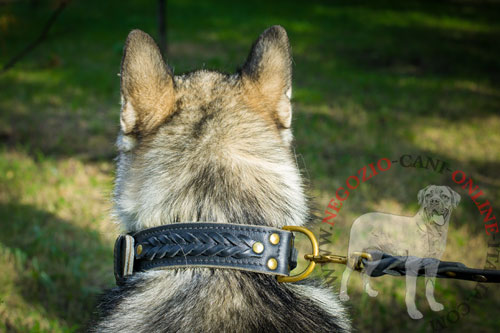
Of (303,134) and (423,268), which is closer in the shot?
(423,268)

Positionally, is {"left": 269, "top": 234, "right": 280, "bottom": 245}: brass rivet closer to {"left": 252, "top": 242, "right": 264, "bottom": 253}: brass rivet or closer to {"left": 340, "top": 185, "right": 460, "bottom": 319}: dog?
{"left": 252, "top": 242, "right": 264, "bottom": 253}: brass rivet

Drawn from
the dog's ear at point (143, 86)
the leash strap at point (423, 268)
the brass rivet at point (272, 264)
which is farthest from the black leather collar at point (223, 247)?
the dog's ear at point (143, 86)

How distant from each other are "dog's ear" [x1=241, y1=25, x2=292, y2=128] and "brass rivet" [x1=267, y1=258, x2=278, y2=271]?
2.26 feet

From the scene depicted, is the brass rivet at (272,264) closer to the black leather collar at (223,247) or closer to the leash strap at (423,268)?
the black leather collar at (223,247)

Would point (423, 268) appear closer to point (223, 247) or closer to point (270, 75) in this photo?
point (223, 247)

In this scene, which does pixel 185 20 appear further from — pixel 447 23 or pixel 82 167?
pixel 82 167

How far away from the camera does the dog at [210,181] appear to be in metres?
1.54

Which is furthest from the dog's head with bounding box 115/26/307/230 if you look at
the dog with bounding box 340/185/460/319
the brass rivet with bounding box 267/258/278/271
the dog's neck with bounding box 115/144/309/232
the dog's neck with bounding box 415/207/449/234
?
the dog's neck with bounding box 415/207/449/234

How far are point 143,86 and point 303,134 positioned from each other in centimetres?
467

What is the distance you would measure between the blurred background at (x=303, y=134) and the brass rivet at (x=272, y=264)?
0.68m

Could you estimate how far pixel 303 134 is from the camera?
636 centimetres

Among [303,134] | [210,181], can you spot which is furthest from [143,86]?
[303,134]

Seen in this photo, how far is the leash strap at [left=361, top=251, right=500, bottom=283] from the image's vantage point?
5.22 ft

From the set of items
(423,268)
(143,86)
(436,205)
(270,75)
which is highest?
(270,75)
